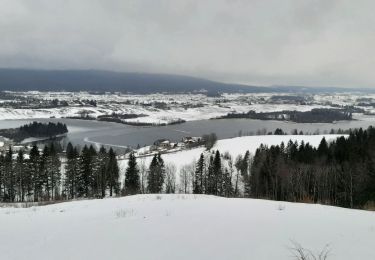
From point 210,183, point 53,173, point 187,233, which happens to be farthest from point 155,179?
point 187,233

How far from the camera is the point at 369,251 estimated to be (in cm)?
715

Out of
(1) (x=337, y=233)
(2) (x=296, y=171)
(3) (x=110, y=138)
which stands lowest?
(3) (x=110, y=138)

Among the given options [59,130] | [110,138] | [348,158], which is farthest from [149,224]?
[59,130]

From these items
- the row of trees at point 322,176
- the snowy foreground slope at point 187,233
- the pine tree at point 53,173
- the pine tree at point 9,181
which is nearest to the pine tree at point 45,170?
the pine tree at point 53,173

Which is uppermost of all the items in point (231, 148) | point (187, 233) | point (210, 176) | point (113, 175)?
point (187, 233)

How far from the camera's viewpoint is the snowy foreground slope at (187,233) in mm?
7293

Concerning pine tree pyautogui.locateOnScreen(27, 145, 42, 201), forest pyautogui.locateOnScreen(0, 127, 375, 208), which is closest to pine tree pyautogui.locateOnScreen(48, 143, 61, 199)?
forest pyautogui.locateOnScreen(0, 127, 375, 208)

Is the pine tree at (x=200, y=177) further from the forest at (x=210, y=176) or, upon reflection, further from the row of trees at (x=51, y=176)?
the row of trees at (x=51, y=176)

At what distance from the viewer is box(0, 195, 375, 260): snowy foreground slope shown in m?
7.29

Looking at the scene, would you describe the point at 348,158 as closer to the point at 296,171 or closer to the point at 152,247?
the point at 296,171

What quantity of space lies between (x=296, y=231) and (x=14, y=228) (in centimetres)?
710

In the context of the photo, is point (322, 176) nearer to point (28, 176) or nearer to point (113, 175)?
point (113, 175)

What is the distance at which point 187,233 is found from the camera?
8477 mm

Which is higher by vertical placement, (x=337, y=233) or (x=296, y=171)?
(x=337, y=233)
